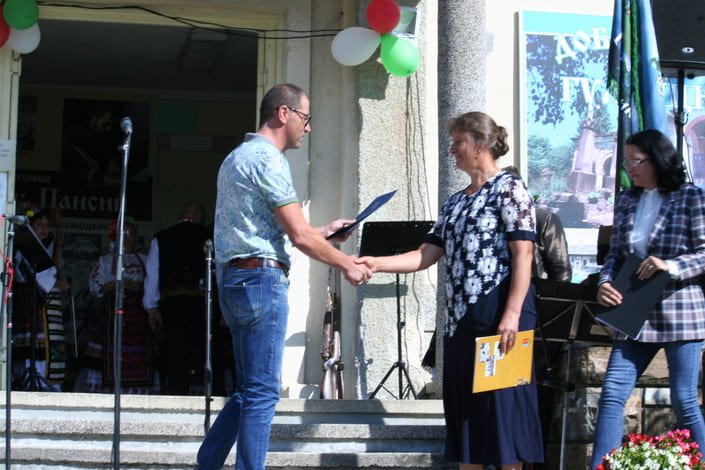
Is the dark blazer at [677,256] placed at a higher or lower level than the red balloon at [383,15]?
lower

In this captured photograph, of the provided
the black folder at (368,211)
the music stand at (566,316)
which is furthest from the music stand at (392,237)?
the black folder at (368,211)

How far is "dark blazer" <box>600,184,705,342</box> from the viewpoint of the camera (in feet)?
17.8

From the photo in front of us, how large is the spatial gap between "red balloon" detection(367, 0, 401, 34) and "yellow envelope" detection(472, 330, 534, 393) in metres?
4.16

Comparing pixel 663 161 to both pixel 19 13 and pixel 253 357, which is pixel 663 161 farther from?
pixel 19 13

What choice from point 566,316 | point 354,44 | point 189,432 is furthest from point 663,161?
point 354,44

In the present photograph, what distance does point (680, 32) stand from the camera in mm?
7746

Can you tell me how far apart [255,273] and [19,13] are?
4.81 metres

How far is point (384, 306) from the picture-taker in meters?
9.00

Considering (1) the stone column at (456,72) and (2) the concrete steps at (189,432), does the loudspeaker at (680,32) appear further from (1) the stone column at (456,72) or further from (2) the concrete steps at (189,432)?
(2) the concrete steps at (189,432)

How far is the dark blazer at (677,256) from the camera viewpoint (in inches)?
213

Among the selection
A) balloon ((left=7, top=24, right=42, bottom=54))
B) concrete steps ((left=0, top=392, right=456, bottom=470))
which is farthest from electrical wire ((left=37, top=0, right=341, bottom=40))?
concrete steps ((left=0, top=392, right=456, bottom=470))

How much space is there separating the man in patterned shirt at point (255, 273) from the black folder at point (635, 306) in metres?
1.30

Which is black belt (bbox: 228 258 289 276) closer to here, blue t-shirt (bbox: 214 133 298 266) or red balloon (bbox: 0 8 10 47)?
blue t-shirt (bbox: 214 133 298 266)

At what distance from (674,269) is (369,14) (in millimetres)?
4098
